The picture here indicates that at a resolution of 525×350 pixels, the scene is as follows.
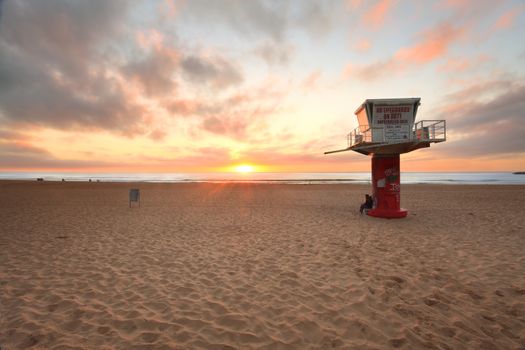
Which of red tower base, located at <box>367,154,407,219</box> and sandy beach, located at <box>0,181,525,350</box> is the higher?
red tower base, located at <box>367,154,407,219</box>

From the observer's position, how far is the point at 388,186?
13500 millimetres

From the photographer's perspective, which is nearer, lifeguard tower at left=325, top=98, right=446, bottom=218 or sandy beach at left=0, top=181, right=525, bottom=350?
sandy beach at left=0, top=181, right=525, bottom=350

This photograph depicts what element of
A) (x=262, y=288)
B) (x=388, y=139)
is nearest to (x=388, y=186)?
(x=388, y=139)

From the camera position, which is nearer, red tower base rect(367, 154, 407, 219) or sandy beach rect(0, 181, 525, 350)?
sandy beach rect(0, 181, 525, 350)

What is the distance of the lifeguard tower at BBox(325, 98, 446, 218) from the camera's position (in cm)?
1246

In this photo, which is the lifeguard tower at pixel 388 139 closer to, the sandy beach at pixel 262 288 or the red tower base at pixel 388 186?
the red tower base at pixel 388 186

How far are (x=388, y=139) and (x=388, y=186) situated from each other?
2619 mm

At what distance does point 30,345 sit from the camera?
3652mm

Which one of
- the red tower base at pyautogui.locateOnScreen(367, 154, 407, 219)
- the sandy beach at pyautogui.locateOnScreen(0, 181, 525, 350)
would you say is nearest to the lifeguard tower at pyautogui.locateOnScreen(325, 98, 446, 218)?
the red tower base at pyautogui.locateOnScreen(367, 154, 407, 219)

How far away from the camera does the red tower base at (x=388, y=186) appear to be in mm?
13453

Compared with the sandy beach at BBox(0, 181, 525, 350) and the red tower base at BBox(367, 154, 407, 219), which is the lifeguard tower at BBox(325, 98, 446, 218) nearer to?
the red tower base at BBox(367, 154, 407, 219)

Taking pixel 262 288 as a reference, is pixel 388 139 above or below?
above

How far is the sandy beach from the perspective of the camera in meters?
3.90

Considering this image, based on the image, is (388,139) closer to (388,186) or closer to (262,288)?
(388,186)
